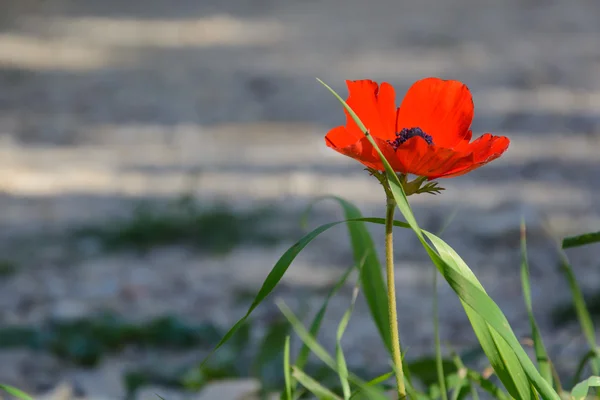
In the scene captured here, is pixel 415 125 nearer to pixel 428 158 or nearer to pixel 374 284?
pixel 428 158

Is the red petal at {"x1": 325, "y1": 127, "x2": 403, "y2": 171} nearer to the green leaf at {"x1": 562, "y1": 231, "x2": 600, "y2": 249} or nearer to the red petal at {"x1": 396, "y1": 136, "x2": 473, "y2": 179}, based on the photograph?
the red petal at {"x1": 396, "y1": 136, "x2": 473, "y2": 179}

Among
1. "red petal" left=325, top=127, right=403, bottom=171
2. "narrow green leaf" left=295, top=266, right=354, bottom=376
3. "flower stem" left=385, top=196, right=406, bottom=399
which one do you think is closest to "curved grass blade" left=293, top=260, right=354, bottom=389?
"narrow green leaf" left=295, top=266, right=354, bottom=376

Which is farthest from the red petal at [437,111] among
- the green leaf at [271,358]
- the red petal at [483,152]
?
the green leaf at [271,358]

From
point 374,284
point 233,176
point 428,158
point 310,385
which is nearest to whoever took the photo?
point 428,158

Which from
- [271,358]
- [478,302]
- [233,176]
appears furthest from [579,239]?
[233,176]

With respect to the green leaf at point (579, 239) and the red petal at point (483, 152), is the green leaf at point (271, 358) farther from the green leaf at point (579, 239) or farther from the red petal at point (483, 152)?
the red petal at point (483, 152)
